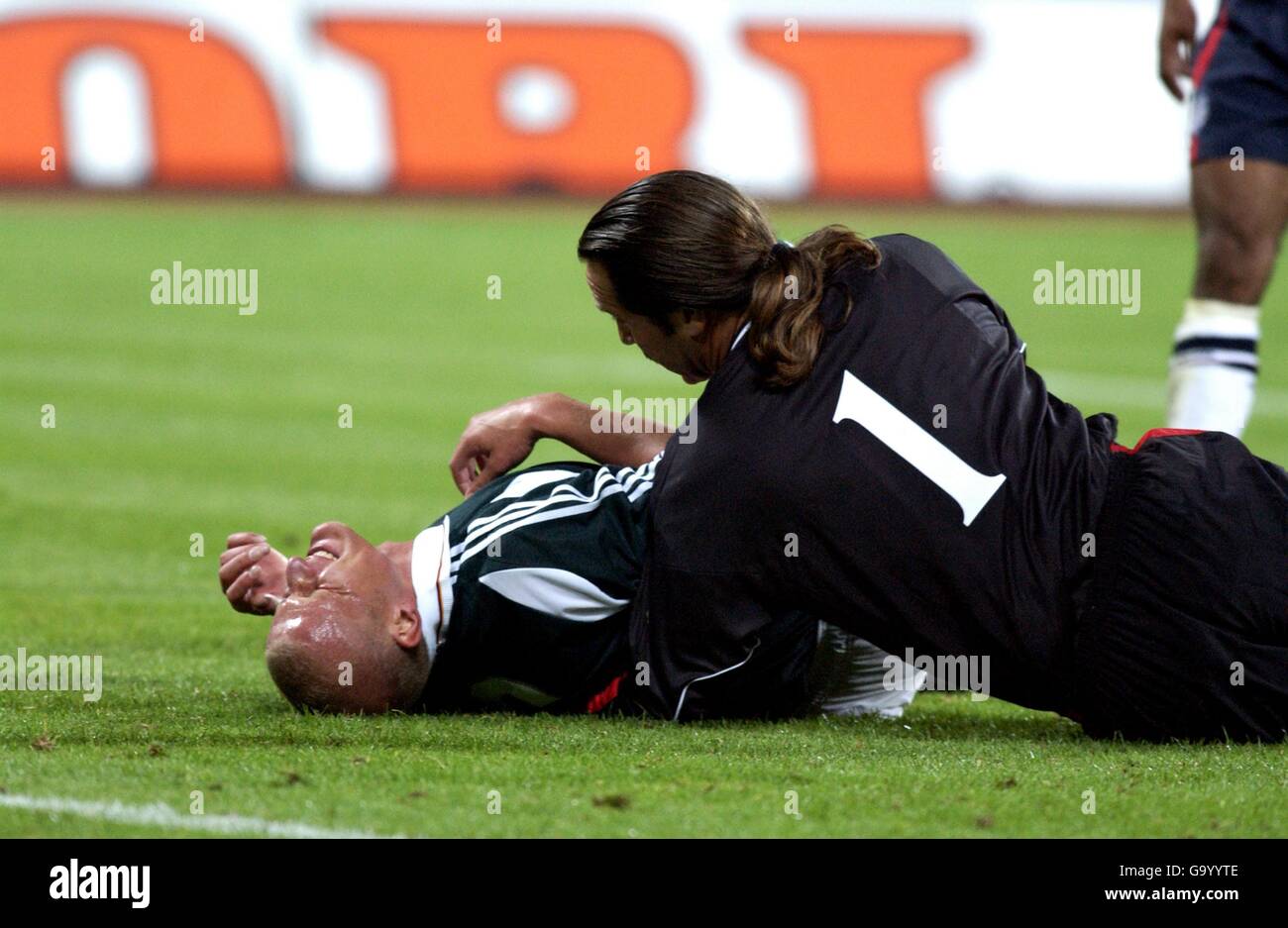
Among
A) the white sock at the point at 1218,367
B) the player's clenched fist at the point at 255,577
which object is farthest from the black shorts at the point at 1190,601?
the player's clenched fist at the point at 255,577

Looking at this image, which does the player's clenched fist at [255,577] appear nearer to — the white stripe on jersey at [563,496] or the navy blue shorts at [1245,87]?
the white stripe on jersey at [563,496]

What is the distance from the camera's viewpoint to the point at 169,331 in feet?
42.0

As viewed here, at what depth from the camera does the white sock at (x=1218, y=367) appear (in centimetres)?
529

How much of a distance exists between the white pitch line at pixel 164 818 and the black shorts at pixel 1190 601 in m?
1.53

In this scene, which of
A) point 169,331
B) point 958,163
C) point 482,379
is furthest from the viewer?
point 958,163

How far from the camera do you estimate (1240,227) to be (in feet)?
17.5

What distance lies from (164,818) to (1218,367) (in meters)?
3.48

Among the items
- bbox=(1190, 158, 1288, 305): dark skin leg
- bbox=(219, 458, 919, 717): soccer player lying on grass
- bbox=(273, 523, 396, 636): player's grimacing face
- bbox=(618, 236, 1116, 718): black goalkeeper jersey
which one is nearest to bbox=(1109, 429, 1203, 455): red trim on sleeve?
bbox=(618, 236, 1116, 718): black goalkeeper jersey

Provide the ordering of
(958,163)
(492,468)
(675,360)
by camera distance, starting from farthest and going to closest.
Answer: (958,163) < (492,468) < (675,360)

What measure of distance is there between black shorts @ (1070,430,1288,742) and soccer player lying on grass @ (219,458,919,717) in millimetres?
639
